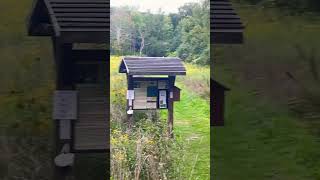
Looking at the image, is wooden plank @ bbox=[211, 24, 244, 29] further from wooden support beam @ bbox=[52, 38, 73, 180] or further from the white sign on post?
the white sign on post

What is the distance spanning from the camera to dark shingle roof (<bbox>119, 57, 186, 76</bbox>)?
3.21 meters

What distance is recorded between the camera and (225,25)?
3.27 metres

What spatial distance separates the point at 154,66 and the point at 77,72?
493mm

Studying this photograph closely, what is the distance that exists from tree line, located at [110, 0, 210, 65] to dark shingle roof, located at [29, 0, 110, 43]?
11 centimetres

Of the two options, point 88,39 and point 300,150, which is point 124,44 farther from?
point 300,150

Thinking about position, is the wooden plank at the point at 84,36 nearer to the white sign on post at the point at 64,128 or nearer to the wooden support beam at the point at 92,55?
the wooden support beam at the point at 92,55

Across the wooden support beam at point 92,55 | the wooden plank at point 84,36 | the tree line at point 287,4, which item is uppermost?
the tree line at point 287,4

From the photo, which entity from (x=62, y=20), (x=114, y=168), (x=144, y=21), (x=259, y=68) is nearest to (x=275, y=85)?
(x=259, y=68)

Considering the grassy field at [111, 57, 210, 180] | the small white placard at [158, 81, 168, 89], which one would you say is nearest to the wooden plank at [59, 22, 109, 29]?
the grassy field at [111, 57, 210, 180]

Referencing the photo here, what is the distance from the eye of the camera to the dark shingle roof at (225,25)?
128 inches

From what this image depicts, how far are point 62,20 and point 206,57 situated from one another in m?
0.95

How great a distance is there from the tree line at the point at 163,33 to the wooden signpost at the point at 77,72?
10 cm

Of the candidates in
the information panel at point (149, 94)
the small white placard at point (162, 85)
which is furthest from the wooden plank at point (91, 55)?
the small white placard at point (162, 85)

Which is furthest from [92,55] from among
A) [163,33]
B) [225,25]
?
[225,25]
